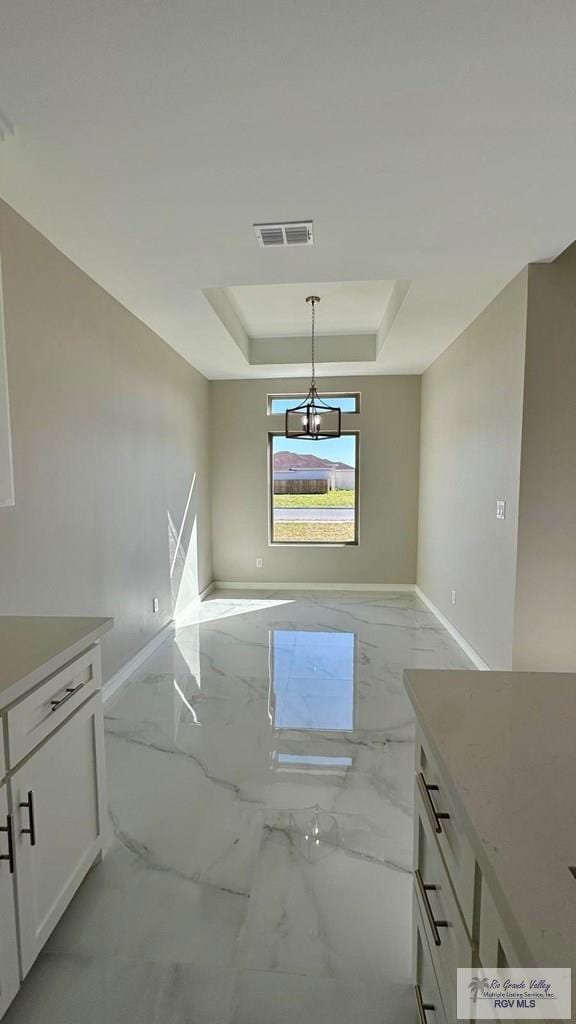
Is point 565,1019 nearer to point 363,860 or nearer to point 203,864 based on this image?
point 363,860

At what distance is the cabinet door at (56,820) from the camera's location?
1.27 metres

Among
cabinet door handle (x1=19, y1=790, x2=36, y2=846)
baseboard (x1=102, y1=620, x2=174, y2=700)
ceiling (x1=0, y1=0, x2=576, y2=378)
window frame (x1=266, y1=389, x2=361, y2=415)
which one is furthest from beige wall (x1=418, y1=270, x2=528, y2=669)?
cabinet door handle (x1=19, y1=790, x2=36, y2=846)

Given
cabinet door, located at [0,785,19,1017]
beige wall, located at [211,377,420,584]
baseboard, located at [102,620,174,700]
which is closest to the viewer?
cabinet door, located at [0,785,19,1017]

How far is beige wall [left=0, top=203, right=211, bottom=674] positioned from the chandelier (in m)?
1.28

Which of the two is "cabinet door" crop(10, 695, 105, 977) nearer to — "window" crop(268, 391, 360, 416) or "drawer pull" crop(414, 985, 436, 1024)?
"drawer pull" crop(414, 985, 436, 1024)

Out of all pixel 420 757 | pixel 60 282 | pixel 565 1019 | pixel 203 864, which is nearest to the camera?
pixel 565 1019

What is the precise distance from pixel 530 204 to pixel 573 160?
30 centimetres

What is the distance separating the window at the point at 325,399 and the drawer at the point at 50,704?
4.86 metres

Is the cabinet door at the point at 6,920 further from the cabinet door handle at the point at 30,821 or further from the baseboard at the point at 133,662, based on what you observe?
the baseboard at the point at 133,662

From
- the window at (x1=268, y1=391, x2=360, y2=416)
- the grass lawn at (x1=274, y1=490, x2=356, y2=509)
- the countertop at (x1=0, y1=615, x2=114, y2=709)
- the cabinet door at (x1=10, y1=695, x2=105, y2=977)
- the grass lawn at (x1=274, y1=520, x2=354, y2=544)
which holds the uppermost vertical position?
the window at (x1=268, y1=391, x2=360, y2=416)

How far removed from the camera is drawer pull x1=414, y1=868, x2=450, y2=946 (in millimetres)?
1002

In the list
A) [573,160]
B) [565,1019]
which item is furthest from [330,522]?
[565,1019]

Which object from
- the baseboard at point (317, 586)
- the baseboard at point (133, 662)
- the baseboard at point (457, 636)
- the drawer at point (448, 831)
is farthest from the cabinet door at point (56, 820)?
the baseboard at point (317, 586)

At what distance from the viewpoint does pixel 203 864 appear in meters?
1.79
